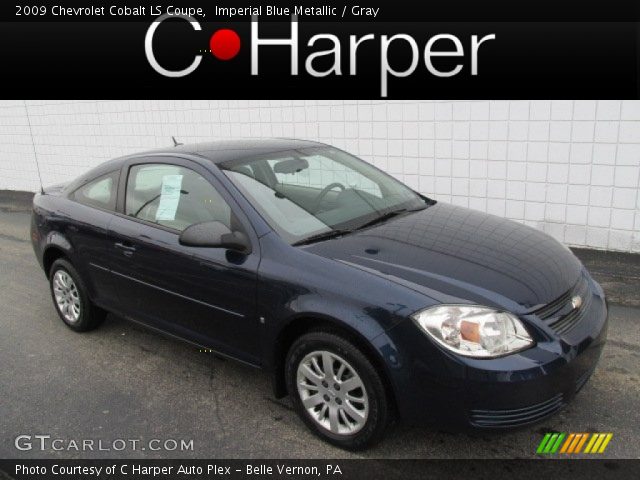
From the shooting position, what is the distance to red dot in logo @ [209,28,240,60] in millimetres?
8289

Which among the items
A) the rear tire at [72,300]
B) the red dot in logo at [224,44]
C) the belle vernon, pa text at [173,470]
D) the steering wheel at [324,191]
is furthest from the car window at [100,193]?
the red dot in logo at [224,44]

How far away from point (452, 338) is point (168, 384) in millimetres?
2095

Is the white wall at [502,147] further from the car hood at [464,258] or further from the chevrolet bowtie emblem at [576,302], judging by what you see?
the chevrolet bowtie emblem at [576,302]

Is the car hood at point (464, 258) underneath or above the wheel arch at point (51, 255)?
above

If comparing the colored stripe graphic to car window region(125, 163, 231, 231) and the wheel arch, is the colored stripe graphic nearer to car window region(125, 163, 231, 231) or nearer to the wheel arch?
car window region(125, 163, 231, 231)

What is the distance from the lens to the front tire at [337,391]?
2826mm

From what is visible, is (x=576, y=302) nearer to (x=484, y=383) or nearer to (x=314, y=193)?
(x=484, y=383)

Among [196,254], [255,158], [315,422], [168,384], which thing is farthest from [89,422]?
[255,158]

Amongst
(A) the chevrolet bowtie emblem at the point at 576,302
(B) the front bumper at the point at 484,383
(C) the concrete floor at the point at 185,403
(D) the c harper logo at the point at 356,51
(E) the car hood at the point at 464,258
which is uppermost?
(D) the c harper logo at the point at 356,51

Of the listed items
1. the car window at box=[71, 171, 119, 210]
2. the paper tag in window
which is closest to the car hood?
the paper tag in window

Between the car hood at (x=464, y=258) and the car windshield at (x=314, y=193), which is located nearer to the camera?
the car hood at (x=464, y=258)

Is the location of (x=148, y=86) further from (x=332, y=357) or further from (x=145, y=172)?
(x=332, y=357)

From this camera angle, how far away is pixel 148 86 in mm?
9562

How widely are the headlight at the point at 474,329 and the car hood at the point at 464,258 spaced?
59mm
